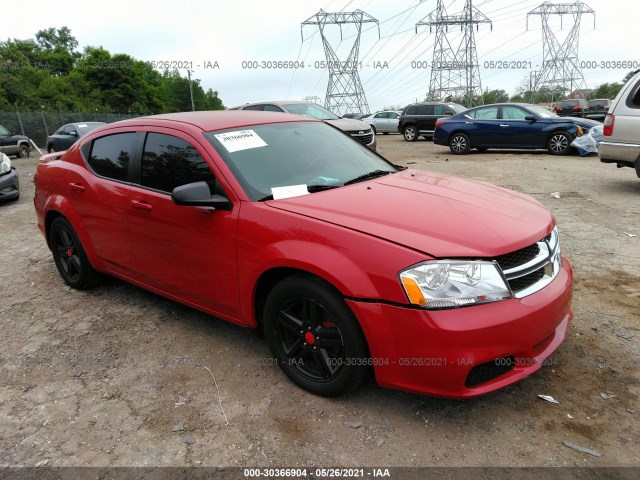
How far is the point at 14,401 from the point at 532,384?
307cm

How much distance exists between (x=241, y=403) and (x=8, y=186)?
28.6 ft

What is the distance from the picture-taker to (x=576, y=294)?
153 inches

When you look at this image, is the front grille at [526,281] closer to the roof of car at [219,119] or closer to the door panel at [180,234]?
the door panel at [180,234]

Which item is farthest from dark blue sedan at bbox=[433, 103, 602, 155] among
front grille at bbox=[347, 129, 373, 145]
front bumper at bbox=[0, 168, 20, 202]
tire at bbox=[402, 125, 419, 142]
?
front bumper at bbox=[0, 168, 20, 202]

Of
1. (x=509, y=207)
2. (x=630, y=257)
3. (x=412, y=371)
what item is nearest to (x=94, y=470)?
(x=412, y=371)

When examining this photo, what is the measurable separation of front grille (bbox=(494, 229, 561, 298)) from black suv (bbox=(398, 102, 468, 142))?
1793 cm

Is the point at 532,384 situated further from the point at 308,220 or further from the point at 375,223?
the point at 308,220

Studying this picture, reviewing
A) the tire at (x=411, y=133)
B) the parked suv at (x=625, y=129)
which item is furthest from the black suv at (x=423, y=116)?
the parked suv at (x=625, y=129)

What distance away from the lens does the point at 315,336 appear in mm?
2598

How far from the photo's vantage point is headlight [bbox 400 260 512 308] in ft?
7.25

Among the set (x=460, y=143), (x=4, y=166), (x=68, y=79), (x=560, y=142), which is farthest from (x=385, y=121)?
(x=68, y=79)

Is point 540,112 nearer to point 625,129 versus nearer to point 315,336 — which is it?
point 625,129

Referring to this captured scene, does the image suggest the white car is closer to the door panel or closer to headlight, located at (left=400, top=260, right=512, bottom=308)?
the door panel

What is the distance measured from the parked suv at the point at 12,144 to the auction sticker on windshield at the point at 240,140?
20.0 meters
